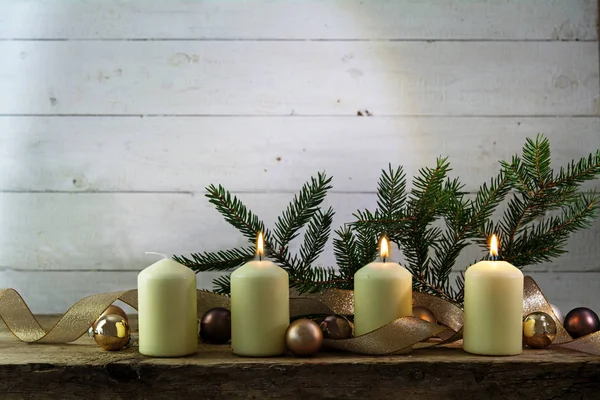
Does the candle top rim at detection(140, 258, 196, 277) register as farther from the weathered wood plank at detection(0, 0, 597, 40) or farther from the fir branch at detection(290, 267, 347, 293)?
the weathered wood plank at detection(0, 0, 597, 40)

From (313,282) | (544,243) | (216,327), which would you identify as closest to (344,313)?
(313,282)

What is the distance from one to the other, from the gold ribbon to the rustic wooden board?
0.04 metres

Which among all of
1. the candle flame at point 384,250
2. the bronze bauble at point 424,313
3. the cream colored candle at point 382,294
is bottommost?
the bronze bauble at point 424,313

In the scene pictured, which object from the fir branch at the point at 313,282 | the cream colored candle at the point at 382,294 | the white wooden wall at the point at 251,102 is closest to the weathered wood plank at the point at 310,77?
the white wooden wall at the point at 251,102

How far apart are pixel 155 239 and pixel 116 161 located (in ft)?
0.51

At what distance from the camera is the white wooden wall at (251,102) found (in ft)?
3.89

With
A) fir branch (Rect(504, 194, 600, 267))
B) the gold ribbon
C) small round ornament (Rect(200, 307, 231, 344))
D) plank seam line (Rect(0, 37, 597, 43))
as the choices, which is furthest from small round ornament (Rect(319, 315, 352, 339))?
plank seam line (Rect(0, 37, 597, 43))

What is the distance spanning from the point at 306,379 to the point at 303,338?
0.14 feet

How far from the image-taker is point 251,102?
1.19m

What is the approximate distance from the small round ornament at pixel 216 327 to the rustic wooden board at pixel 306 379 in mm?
114

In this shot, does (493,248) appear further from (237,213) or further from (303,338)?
(237,213)

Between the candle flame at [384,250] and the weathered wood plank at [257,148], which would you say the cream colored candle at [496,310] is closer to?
the candle flame at [384,250]

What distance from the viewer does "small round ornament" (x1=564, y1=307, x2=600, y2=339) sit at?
780 millimetres

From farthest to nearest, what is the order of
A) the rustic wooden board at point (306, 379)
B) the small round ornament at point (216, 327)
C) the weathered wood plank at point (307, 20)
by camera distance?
the weathered wood plank at point (307, 20)
the small round ornament at point (216, 327)
the rustic wooden board at point (306, 379)
